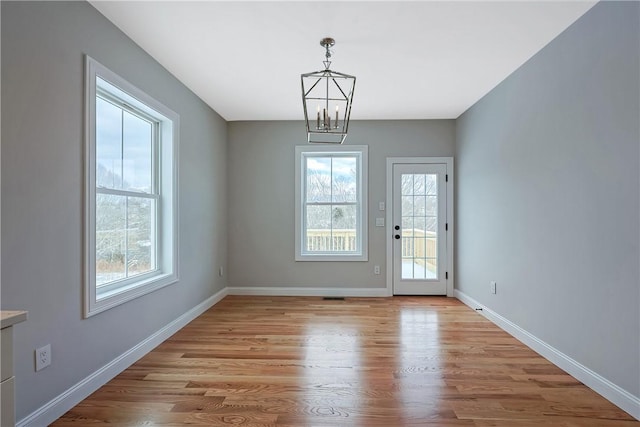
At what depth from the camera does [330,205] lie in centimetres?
493

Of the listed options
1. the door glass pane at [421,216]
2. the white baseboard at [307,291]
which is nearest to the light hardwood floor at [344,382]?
the white baseboard at [307,291]

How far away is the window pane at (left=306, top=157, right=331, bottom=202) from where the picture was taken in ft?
16.2

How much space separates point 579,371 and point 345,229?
3080mm

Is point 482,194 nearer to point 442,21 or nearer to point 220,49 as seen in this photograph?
point 442,21

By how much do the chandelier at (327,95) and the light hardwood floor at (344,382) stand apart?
1794mm

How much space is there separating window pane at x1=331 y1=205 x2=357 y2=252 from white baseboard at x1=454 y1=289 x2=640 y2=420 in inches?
Answer: 80.8

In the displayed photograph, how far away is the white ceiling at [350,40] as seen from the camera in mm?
2240

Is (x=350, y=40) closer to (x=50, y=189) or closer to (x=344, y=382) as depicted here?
(x=50, y=189)

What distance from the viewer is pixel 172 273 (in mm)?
3273

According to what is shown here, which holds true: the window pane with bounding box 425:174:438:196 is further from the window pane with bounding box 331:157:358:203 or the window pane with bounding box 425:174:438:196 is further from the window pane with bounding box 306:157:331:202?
the window pane with bounding box 306:157:331:202

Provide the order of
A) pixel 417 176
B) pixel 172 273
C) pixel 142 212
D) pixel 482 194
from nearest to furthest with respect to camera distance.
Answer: pixel 142 212 < pixel 172 273 < pixel 482 194 < pixel 417 176

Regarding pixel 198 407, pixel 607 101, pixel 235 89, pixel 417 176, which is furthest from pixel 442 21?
pixel 198 407

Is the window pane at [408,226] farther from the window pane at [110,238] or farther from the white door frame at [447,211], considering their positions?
the window pane at [110,238]

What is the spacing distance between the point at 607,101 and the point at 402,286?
329 cm
